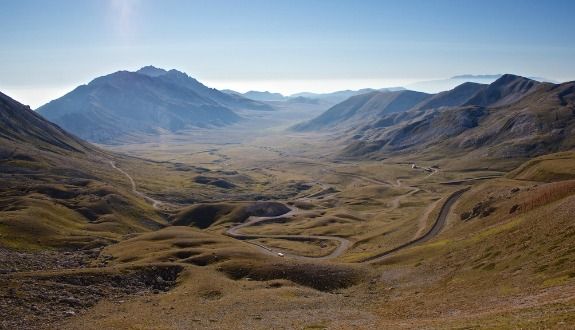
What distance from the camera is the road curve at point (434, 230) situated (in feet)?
356

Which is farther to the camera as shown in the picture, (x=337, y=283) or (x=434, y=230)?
(x=434, y=230)

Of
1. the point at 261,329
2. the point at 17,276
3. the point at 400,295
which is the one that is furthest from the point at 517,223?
the point at 17,276

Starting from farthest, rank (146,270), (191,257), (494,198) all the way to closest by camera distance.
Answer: (494,198) < (191,257) < (146,270)

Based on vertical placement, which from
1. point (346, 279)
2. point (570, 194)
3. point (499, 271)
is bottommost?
point (346, 279)

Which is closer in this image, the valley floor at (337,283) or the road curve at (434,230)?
the valley floor at (337,283)

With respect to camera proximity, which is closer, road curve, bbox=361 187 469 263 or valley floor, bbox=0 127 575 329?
valley floor, bbox=0 127 575 329

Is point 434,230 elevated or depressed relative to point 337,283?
elevated

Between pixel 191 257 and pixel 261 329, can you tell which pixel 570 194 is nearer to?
pixel 261 329

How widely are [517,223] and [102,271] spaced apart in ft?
241

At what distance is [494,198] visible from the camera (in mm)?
120500

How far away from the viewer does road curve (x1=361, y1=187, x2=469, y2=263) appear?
10844 centimetres

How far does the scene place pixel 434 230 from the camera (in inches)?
4919

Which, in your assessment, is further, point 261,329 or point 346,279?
point 346,279

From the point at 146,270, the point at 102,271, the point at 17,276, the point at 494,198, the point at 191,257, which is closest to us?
the point at 17,276
